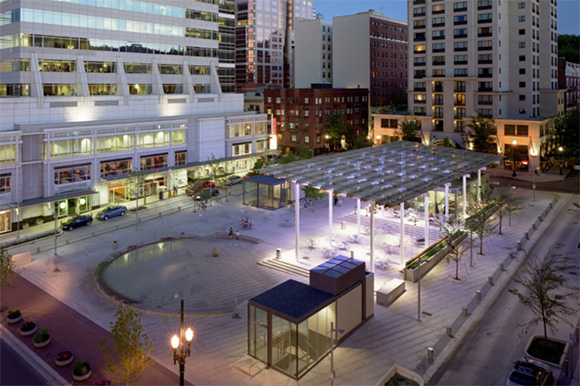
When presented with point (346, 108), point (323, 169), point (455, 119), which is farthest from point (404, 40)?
point (323, 169)

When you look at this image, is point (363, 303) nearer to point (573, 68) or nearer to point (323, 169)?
point (323, 169)

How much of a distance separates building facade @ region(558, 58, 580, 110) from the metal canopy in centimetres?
6101

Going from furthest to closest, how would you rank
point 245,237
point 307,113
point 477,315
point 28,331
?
point 307,113
point 245,237
point 477,315
point 28,331

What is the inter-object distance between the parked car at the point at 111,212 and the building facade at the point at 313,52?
88.1m

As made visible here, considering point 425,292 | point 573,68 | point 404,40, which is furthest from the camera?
point 404,40

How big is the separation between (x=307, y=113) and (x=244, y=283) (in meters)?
70.7

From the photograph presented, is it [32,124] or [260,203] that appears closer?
[32,124]

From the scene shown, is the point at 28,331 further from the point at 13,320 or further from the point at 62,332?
the point at 13,320

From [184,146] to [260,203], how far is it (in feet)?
59.3

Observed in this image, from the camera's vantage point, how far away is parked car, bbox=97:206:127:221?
55172 mm

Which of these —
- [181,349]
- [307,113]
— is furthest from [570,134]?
[181,349]

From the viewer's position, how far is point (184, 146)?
2805 inches

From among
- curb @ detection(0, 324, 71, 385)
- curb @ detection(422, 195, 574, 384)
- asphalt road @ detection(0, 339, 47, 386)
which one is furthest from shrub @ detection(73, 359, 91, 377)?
curb @ detection(422, 195, 574, 384)

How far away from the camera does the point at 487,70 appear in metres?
85.6
